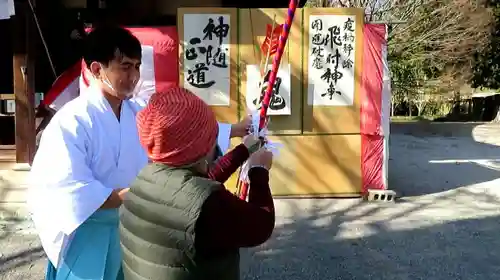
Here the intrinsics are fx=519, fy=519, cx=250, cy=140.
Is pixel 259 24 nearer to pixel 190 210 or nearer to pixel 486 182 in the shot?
pixel 486 182

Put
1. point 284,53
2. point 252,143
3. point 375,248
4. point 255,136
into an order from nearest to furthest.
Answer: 1. point 252,143
2. point 255,136
3. point 375,248
4. point 284,53

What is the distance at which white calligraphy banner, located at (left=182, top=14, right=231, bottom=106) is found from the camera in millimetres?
6035

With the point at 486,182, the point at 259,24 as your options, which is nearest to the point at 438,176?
the point at 486,182

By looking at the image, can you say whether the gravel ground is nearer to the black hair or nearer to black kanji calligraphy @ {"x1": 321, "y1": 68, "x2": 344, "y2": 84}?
black kanji calligraphy @ {"x1": 321, "y1": 68, "x2": 344, "y2": 84}

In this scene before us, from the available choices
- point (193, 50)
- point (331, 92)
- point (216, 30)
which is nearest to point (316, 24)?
point (331, 92)

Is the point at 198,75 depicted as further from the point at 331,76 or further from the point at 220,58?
the point at 331,76

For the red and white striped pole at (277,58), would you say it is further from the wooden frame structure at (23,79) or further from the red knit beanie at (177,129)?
the wooden frame structure at (23,79)

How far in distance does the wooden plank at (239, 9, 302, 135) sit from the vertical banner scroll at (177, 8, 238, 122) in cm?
11

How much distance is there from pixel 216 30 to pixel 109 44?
4.40 m

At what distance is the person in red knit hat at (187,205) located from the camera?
1.28 meters

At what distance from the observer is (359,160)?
637cm

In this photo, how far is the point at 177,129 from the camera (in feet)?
4.27

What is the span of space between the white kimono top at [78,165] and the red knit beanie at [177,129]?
17.2 inches

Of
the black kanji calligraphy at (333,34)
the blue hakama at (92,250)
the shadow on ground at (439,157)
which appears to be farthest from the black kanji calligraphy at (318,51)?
the blue hakama at (92,250)
